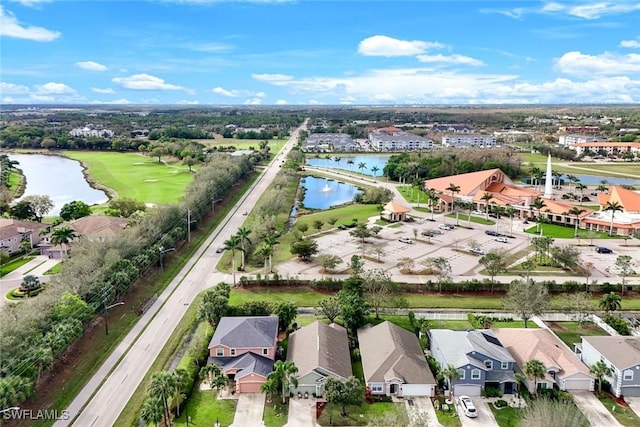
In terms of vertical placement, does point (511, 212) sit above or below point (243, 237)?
below

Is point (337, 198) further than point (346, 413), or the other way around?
point (337, 198)

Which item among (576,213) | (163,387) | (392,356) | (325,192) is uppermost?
(576,213)

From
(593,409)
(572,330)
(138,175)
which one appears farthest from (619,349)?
(138,175)

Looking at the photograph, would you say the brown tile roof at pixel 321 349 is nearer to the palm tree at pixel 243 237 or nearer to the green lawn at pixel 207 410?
the green lawn at pixel 207 410

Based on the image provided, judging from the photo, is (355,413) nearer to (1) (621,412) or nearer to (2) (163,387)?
(2) (163,387)

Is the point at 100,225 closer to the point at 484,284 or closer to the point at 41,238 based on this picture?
the point at 41,238

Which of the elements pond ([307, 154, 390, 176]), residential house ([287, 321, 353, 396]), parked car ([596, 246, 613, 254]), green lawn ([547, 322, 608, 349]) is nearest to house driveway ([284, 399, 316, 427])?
residential house ([287, 321, 353, 396])

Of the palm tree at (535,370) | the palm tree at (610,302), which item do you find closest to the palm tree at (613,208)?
the palm tree at (610,302)

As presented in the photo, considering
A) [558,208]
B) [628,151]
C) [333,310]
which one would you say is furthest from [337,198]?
[628,151]
